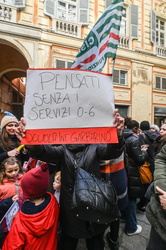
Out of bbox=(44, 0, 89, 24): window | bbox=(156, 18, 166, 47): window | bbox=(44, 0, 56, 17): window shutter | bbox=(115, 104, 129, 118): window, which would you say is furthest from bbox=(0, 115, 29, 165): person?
bbox=(156, 18, 166, 47): window

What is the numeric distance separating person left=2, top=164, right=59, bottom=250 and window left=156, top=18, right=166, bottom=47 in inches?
555

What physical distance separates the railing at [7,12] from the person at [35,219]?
937 centimetres

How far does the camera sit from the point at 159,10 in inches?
509

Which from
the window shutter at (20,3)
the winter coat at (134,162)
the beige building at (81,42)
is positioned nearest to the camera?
the winter coat at (134,162)

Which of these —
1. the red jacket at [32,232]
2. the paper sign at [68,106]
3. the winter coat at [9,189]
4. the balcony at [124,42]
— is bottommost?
the red jacket at [32,232]

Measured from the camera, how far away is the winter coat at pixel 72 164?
61.9 inches

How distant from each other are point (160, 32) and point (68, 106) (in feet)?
47.9

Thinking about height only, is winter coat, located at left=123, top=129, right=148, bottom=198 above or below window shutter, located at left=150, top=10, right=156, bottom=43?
below

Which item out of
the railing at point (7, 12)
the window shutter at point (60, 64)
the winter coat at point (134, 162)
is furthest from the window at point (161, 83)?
the winter coat at point (134, 162)

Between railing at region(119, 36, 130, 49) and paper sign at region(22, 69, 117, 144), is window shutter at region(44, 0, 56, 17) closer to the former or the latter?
railing at region(119, 36, 130, 49)

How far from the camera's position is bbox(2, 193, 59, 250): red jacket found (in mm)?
1439

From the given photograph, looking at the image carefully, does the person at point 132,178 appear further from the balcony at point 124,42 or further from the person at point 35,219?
the balcony at point 124,42

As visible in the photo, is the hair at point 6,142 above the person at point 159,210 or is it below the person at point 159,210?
above

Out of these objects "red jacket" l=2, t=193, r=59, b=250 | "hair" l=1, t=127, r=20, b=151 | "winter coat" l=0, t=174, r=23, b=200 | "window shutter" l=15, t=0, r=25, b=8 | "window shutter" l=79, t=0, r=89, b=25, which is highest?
"window shutter" l=79, t=0, r=89, b=25
